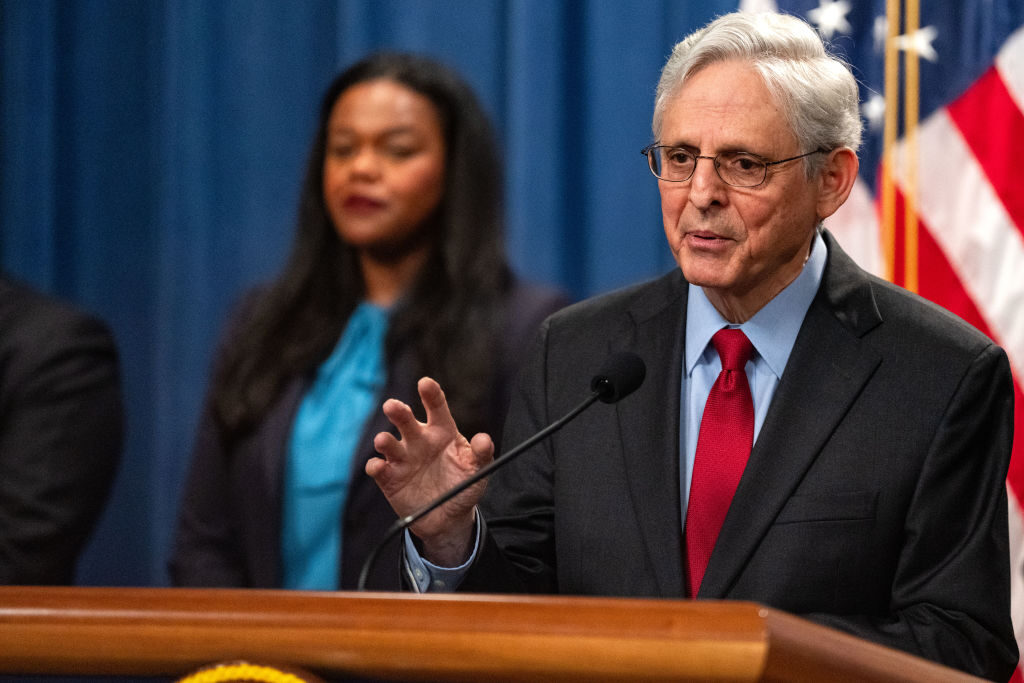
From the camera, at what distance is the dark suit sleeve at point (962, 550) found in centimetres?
135

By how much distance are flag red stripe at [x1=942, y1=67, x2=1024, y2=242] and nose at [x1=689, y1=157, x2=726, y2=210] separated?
3.35 ft

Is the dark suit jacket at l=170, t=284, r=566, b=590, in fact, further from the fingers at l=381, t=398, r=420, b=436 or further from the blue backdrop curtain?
the fingers at l=381, t=398, r=420, b=436

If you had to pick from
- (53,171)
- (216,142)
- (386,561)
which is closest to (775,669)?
(386,561)

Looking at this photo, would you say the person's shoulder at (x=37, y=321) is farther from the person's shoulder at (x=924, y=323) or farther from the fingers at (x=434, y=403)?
the person's shoulder at (x=924, y=323)

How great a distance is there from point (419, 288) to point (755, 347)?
1055 mm

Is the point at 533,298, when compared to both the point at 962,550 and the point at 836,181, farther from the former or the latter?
the point at 962,550

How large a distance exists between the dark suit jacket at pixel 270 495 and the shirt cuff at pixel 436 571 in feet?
2.93

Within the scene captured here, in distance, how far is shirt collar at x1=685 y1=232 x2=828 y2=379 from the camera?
1.54 meters

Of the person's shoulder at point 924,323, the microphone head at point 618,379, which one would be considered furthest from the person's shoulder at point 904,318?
the microphone head at point 618,379

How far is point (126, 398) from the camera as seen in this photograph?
2.90m

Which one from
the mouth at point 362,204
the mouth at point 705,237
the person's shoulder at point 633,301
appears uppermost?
the mouth at point 705,237

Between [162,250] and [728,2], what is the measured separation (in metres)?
1.43

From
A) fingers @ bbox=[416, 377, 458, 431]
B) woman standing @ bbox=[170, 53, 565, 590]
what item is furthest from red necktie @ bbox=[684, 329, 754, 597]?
woman standing @ bbox=[170, 53, 565, 590]

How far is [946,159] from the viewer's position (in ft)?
7.61
